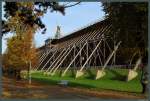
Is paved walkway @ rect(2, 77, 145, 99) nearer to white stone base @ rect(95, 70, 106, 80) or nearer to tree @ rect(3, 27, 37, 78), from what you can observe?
tree @ rect(3, 27, 37, 78)

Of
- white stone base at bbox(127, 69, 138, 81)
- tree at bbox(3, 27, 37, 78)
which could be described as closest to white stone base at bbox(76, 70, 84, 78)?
white stone base at bbox(127, 69, 138, 81)

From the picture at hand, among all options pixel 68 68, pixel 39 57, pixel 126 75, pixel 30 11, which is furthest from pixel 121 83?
pixel 30 11

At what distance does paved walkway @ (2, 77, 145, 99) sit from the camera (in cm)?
1923

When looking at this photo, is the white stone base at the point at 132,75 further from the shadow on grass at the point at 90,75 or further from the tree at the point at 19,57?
the tree at the point at 19,57

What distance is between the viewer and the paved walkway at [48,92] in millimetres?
19234

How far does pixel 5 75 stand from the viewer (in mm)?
20141

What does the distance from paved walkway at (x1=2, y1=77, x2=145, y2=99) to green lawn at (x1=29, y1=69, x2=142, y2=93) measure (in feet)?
A: 3.33

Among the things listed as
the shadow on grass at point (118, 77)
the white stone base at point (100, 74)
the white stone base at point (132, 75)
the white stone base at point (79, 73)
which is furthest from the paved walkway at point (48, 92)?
the white stone base at point (100, 74)

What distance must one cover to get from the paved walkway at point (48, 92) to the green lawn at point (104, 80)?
1.01 meters

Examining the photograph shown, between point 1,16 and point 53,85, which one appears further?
point 53,85

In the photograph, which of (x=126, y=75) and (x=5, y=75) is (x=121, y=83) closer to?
(x=126, y=75)

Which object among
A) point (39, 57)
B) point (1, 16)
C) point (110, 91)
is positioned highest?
point (1, 16)

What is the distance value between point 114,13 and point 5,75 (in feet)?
19.6

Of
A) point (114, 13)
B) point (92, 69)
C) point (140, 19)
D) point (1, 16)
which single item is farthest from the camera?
point (92, 69)
